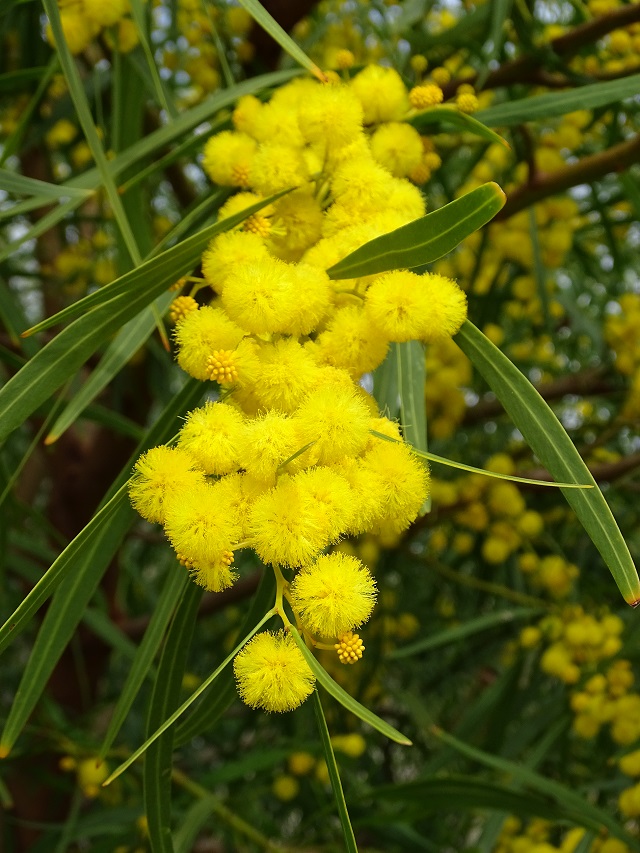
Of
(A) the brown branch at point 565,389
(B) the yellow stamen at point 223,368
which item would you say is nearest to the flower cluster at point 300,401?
(B) the yellow stamen at point 223,368

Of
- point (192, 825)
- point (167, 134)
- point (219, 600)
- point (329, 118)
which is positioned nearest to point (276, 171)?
point (329, 118)

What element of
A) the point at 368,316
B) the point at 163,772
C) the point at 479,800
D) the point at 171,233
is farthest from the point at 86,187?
the point at 479,800

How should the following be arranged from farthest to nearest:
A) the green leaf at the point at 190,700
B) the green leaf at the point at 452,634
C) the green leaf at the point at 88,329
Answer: the green leaf at the point at 452,634 → the green leaf at the point at 88,329 → the green leaf at the point at 190,700

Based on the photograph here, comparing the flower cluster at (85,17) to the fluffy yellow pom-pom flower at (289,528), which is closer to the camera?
the fluffy yellow pom-pom flower at (289,528)

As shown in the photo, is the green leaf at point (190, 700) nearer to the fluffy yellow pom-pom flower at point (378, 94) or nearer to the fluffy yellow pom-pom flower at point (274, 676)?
the fluffy yellow pom-pom flower at point (274, 676)

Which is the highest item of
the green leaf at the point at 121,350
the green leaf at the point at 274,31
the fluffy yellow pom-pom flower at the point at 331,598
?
the green leaf at the point at 274,31

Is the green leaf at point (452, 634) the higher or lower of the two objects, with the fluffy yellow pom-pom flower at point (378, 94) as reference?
lower
